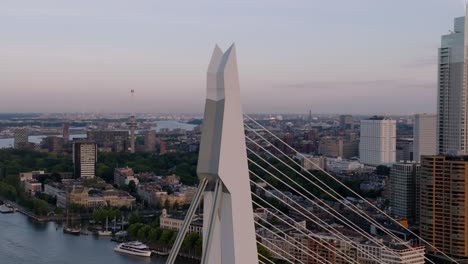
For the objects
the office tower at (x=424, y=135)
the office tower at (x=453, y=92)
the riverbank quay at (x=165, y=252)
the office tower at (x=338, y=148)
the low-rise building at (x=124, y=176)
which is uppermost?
the office tower at (x=453, y=92)

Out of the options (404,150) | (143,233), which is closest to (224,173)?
(143,233)

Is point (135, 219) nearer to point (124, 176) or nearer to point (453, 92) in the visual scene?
point (124, 176)

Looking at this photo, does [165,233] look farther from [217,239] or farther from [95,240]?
[217,239]

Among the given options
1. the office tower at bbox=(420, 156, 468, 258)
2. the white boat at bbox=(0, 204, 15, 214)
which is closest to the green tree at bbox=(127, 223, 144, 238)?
the white boat at bbox=(0, 204, 15, 214)

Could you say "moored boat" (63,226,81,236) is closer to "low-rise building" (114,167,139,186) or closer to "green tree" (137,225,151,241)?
"green tree" (137,225,151,241)

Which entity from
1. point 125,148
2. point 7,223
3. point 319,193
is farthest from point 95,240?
point 125,148

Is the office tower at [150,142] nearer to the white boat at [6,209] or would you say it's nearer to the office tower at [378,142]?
the office tower at [378,142]

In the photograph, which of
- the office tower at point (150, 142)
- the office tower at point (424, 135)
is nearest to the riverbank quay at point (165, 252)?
the office tower at point (424, 135)
